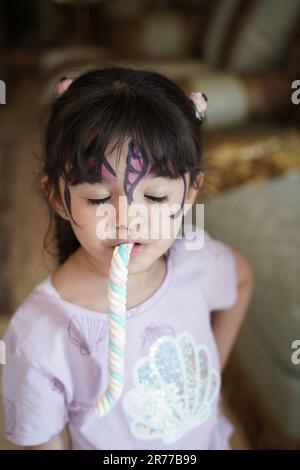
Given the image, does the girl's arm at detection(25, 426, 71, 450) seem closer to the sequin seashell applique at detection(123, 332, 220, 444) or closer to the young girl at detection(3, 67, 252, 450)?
the young girl at detection(3, 67, 252, 450)

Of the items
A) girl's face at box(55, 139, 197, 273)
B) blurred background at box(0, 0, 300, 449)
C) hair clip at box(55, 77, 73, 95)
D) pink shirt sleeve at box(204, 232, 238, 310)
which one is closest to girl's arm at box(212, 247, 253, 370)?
pink shirt sleeve at box(204, 232, 238, 310)

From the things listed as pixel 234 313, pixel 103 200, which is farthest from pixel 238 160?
pixel 103 200

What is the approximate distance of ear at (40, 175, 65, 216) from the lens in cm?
73

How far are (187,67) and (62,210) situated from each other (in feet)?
6.76

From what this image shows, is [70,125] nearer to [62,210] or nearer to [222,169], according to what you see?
[62,210]

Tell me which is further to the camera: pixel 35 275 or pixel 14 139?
pixel 14 139

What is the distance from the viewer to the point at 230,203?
56.8 inches

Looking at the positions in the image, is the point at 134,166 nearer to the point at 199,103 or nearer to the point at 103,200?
the point at 103,200

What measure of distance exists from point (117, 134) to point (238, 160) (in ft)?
3.79

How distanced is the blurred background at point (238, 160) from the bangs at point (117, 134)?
0.29m

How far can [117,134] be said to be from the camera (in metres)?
0.63

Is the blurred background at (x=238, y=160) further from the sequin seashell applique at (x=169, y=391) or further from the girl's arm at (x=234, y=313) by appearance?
the sequin seashell applique at (x=169, y=391)

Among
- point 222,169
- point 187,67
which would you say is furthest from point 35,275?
point 187,67

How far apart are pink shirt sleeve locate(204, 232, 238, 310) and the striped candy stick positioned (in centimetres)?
27
